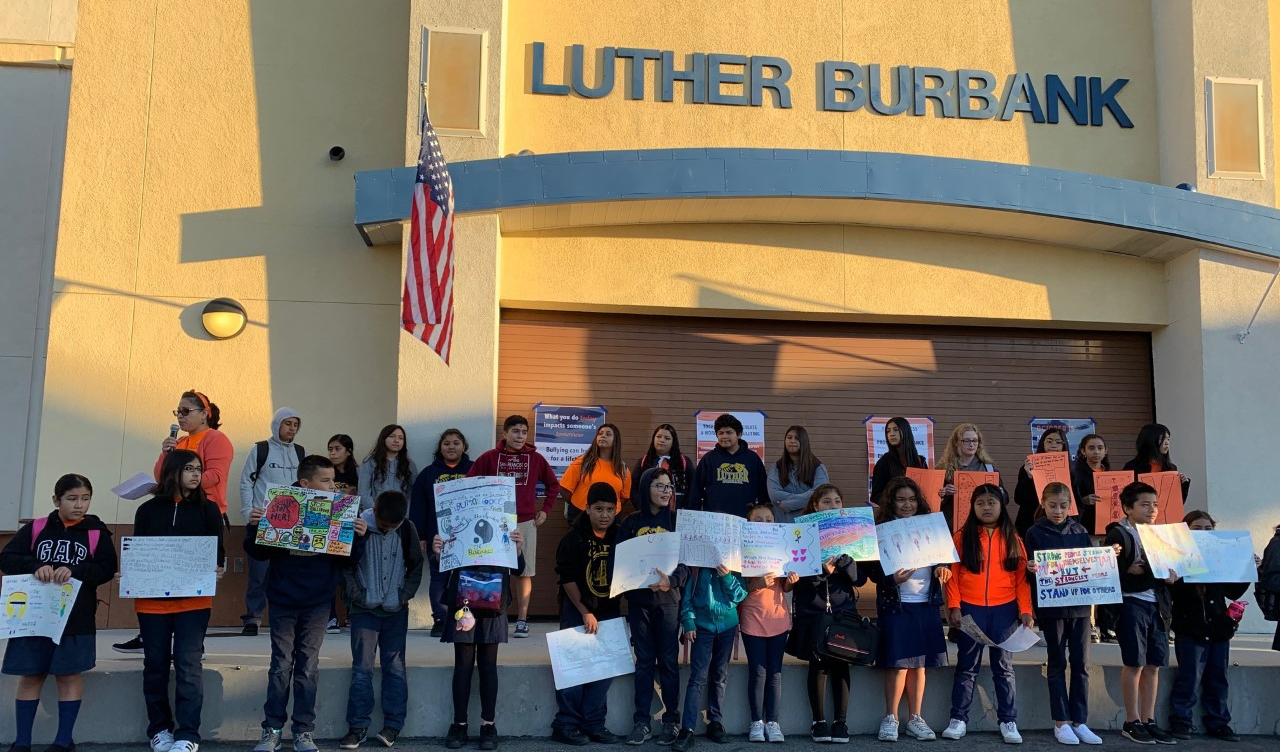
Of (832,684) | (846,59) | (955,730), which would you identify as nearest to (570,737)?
(832,684)

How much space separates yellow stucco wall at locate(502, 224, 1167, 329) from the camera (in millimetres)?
11328

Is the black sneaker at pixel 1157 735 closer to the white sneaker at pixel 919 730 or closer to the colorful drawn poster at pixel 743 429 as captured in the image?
the white sneaker at pixel 919 730

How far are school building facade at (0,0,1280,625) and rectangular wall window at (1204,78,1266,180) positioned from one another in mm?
37

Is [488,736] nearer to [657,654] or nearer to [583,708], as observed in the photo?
[583,708]

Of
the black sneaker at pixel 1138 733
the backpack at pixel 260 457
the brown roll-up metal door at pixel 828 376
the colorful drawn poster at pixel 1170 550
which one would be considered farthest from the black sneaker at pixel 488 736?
the colorful drawn poster at pixel 1170 550

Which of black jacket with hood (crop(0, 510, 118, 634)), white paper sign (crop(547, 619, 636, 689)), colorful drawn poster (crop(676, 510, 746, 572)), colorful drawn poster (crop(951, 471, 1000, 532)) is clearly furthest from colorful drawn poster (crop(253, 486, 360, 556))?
colorful drawn poster (crop(951, 471, 1000, 532))

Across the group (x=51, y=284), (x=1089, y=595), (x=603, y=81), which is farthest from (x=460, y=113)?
(x=1089, y=595)

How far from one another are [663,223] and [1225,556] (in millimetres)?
5854

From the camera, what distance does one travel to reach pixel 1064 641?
26.5 feet

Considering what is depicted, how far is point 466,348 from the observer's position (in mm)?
10484

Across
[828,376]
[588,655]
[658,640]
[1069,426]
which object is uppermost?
[828,376]

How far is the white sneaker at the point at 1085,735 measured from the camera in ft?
26.1

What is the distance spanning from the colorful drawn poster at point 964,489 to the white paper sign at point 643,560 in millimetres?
2492

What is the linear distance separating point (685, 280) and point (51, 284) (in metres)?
6.33
